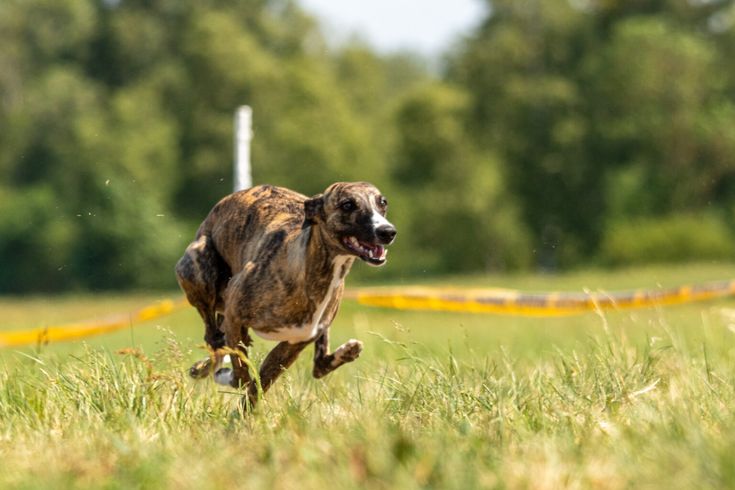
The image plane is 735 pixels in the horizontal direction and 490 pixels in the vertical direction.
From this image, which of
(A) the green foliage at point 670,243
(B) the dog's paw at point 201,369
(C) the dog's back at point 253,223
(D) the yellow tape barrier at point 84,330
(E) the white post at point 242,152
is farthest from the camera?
(A) the green foliage at point 670,243

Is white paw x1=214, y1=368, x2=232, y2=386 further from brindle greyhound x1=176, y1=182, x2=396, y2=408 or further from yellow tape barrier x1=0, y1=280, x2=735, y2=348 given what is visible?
yellow tape barrier x1=0, y1=280, x2=735, y2=348

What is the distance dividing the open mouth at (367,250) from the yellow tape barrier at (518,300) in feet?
34.0

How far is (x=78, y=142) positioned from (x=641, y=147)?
21.6 meters

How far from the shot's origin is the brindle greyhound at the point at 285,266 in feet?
18.6

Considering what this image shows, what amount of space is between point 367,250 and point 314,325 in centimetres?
57

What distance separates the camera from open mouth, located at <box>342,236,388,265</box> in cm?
555

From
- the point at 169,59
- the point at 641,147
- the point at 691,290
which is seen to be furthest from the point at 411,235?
the point at 691,290

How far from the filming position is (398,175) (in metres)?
52.7

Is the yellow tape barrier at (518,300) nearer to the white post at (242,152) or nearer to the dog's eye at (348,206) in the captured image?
the white post at (242,152)

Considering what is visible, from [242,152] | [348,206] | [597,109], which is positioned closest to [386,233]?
[348,206]

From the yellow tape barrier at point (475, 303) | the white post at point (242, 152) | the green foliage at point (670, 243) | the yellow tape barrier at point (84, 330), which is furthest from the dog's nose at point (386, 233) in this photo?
the green foliage at point (670, 243)

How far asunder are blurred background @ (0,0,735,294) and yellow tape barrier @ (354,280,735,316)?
91.6 feet

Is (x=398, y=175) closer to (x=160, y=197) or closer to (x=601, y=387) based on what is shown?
(x=160, y=197)

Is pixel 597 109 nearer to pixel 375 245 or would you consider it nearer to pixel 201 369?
pixel 201 369
